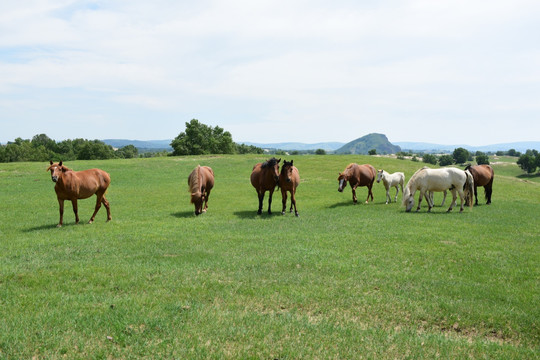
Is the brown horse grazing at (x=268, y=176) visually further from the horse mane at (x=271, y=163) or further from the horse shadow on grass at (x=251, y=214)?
the horse shadow on grass at (x=251, y=214)

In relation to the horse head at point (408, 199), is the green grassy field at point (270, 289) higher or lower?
lower

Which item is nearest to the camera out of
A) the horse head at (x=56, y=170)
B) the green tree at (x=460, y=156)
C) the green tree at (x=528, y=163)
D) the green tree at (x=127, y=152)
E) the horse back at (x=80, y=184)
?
the horse head at (x=56, y=170)

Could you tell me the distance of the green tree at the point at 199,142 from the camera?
265 ft

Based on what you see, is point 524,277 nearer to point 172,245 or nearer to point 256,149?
point 172,245

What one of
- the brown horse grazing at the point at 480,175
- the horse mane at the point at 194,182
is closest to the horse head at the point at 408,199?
the brown horse grazing at the point at 480,175

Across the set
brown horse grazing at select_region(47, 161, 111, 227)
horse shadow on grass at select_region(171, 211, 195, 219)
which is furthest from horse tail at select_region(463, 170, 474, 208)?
brown horse grazing at select_region(47, 161, 111, 227)

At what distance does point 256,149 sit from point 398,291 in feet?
460

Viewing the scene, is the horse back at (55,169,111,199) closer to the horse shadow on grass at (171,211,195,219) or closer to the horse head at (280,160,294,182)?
the horse shadow on grass at (171,211,195,219)

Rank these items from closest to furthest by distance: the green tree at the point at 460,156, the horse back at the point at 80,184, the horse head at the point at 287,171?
the horse back at the point at 80,184
the horse head at the point at 287,171
the green tree at the point at 460,156

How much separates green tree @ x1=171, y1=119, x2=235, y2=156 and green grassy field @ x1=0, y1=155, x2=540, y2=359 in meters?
66.2

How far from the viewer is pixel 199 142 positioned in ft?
272

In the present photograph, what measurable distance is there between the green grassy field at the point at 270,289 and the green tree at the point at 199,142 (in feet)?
217

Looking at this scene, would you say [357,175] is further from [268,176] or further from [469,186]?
[268,176]

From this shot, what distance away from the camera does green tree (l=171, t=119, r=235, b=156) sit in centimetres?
8075
